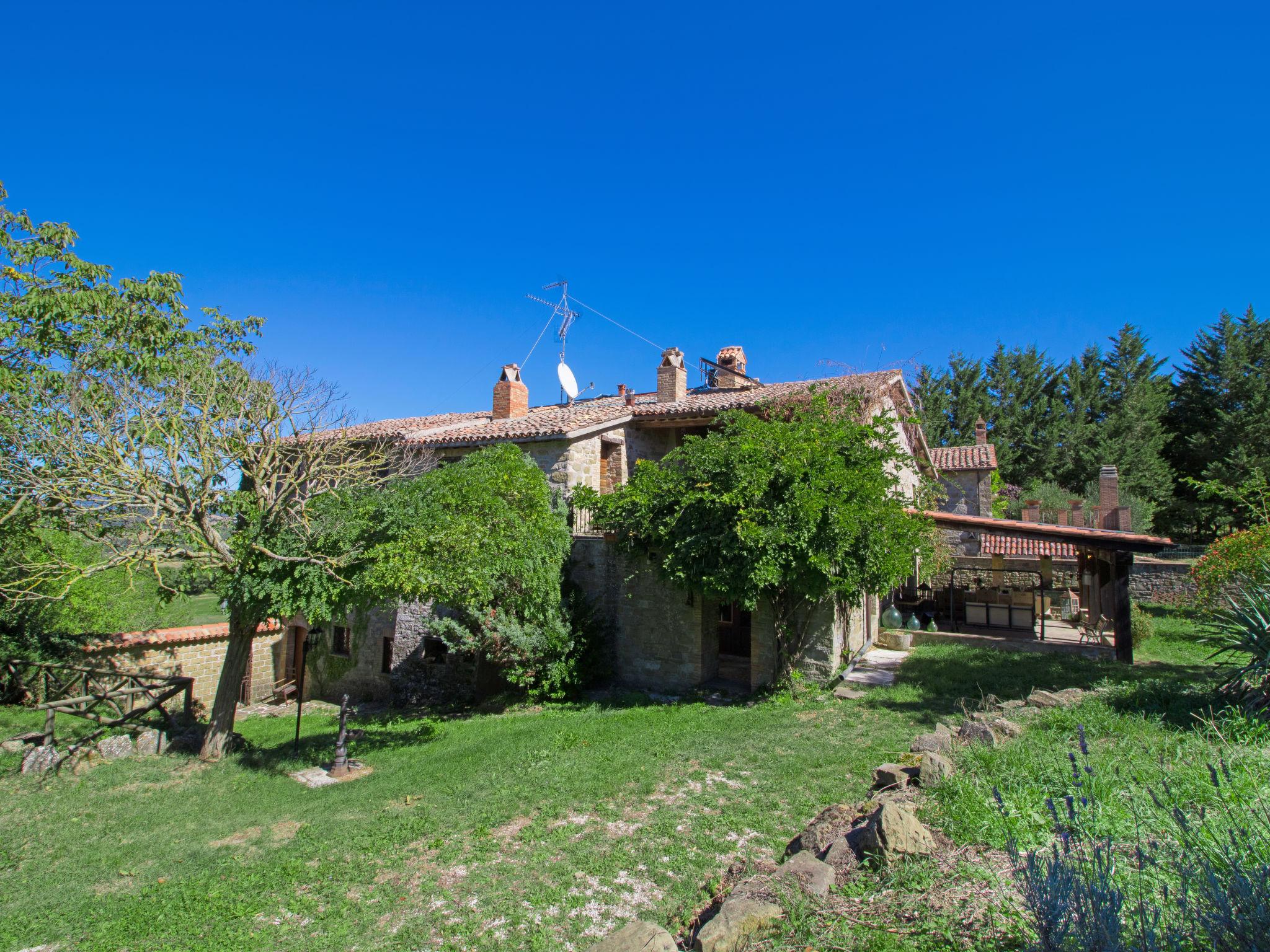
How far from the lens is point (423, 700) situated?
612 inches

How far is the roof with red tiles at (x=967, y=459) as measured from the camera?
89.3ft

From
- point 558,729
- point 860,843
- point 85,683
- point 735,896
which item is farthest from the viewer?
point 85,683

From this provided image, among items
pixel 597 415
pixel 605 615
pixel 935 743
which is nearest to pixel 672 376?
pixel 597 415

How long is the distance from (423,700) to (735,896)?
12.8m

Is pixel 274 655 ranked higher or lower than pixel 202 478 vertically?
lower

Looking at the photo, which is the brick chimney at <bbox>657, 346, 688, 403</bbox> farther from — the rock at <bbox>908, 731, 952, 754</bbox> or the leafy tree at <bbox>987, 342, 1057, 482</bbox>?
the leafy tree at <bbox>987, 342, 1057, 482</bbox>

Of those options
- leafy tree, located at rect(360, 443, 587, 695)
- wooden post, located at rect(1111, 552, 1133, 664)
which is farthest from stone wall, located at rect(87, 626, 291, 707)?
wooden post, located at rect(1111, 552, 1133, 664)

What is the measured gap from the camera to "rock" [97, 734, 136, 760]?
10.3m

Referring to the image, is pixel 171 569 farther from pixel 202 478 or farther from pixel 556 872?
pixel 556 872

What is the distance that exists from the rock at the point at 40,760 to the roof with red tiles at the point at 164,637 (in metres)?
4.58

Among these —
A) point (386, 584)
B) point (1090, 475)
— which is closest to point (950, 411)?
point (1090, 475)

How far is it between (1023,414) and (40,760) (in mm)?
42285

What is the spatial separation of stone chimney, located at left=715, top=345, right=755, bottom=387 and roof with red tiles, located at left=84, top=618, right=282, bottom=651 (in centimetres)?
1384

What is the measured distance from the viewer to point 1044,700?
8.19m
